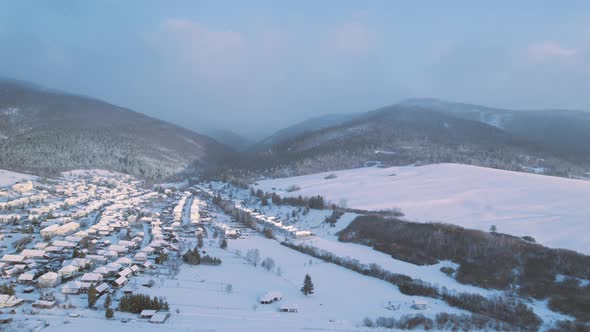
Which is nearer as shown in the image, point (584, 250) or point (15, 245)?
point (584, 250)

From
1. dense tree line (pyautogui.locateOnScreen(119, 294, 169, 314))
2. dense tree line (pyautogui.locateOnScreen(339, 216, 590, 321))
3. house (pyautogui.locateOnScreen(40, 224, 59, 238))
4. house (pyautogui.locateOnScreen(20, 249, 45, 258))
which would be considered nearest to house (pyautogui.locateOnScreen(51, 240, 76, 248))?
house (pyautogui.locateOnScreen(20, 249, 45, 258))

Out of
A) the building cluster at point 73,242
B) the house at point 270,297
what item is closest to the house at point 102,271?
the building cluster at point 73,242

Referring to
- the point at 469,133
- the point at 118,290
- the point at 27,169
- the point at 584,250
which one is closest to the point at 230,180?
the point at 27,169

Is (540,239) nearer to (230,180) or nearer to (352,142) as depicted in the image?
(230,180)

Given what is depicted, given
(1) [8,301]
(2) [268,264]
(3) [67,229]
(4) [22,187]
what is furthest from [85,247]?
(4) [22,187]

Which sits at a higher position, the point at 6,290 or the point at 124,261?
the point at 124,261

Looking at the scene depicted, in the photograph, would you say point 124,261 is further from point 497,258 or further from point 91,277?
point 497,258

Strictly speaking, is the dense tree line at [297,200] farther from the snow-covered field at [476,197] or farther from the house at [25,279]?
the house at [25,279]
